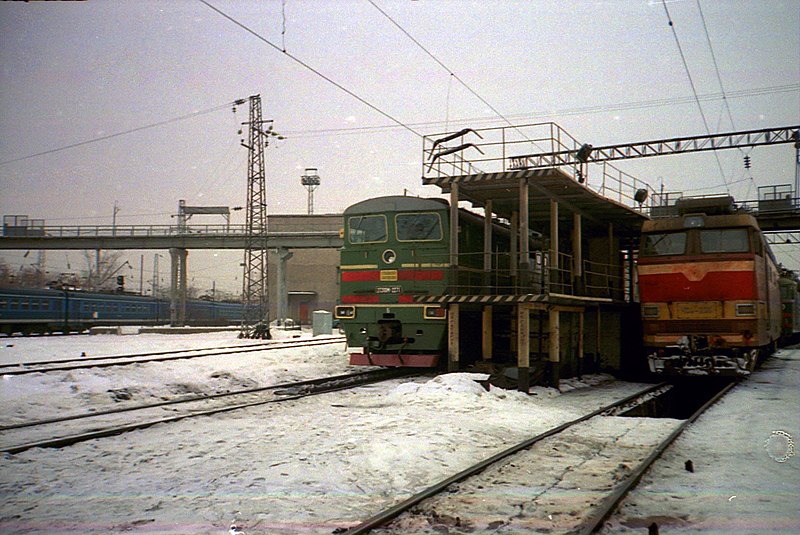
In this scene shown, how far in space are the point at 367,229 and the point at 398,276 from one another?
1520mm

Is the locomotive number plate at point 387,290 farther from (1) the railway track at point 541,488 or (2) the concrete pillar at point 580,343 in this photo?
(1) the railway track at point 541,488

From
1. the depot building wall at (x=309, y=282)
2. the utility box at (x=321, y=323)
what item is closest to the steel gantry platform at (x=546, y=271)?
the utility box at (x=321, y=323)

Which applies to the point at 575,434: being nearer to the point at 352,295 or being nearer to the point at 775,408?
the point at 775,408

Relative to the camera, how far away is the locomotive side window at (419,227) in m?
14.8

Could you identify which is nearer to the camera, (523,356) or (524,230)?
(523,356)

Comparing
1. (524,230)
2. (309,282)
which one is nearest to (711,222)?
(524,230)

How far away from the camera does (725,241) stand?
14266mm

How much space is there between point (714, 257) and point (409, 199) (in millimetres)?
6895

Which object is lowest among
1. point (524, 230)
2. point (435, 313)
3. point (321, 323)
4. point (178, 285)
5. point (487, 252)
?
point (321, 323)

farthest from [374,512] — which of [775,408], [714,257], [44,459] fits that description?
[714,257]

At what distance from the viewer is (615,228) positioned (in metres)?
19.2

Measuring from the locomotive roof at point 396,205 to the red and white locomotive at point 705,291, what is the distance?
5.04 m

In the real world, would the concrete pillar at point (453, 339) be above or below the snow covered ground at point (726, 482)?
above

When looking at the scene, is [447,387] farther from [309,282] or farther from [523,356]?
[309,282]
